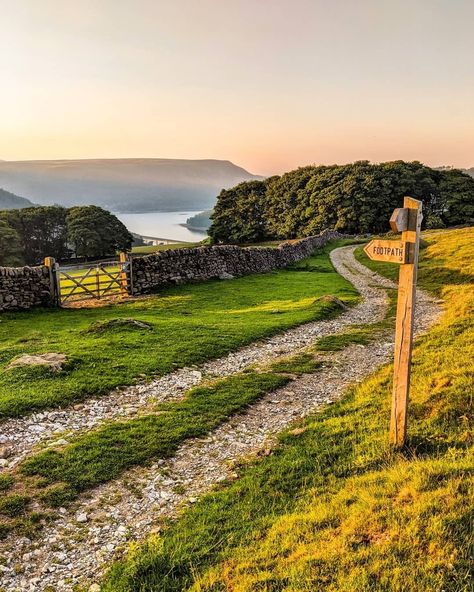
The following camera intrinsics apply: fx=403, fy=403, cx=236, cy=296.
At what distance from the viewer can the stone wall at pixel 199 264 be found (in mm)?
25562

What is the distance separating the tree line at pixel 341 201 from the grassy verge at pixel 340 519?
7011 centimetres

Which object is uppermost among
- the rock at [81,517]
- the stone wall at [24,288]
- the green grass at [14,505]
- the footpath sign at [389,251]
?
the footpath sign at [389,251]

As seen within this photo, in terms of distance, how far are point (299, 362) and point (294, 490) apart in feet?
22.5

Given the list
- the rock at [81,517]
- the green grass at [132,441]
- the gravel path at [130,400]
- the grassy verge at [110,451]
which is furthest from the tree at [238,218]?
the rock at [81,517]

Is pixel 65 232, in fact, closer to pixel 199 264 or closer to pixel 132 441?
pixel 199 264

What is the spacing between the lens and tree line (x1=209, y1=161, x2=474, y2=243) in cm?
7388

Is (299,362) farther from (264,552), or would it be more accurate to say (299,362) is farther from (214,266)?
(214,266)

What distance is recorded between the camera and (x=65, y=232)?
87.8 metres

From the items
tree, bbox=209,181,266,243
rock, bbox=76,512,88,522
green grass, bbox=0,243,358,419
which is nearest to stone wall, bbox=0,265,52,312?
green grass, bbox=0,243,358,419

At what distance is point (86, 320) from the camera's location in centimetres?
1880

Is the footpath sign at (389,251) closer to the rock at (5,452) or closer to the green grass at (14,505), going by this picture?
the green grass at (14,505)

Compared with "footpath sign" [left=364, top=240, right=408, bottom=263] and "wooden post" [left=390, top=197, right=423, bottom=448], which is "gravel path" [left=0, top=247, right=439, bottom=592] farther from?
"footpath sign" [left=364, top=240, right=408, bottom=263]

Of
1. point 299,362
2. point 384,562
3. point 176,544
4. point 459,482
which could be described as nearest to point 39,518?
point 176,544

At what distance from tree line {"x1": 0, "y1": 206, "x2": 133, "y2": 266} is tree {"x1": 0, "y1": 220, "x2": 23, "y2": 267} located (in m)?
6.84
